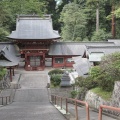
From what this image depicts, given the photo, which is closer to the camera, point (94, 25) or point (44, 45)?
point (44, 45)

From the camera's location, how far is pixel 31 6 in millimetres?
12719

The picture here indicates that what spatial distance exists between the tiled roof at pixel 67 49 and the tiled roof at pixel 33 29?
1.82m

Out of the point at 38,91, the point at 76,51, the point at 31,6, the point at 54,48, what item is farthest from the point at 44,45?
the point at 31,6

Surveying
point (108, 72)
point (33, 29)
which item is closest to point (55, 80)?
point (33, 29)

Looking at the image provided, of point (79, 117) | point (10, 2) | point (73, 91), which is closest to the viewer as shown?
point (79, 117)

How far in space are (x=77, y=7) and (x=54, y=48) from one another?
38.3 ft

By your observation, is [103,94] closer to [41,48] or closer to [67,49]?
[41,48]

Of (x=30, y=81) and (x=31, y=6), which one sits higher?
(x=31, y=6)

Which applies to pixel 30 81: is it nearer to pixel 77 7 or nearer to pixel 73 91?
pixel 73 91

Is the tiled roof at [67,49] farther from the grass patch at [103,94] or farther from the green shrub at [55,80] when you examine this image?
the grass patch at [103,94]

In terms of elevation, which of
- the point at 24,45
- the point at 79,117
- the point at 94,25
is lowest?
the point at 79,117

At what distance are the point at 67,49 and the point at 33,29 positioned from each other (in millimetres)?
5771

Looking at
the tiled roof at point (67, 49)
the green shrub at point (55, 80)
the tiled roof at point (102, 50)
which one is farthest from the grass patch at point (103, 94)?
the tiled roof at point (67, 49)

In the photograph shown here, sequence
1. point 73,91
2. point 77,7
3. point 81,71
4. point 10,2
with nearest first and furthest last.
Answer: point 10,2 → point 73,91 → point 81,71 → point 77,7
